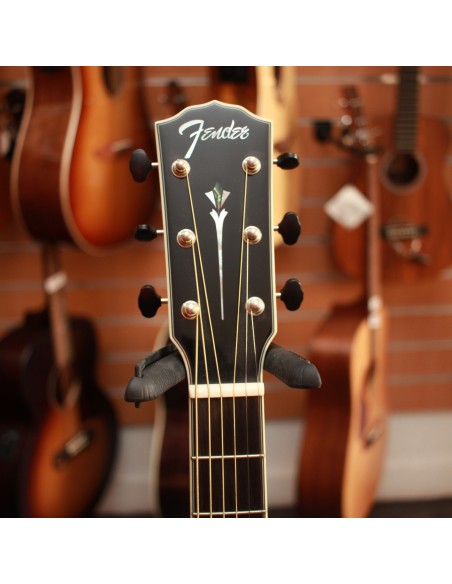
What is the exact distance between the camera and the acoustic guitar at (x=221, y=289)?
2.48 feet

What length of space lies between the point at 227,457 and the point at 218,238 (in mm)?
298

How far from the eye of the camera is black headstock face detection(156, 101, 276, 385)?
0.76m

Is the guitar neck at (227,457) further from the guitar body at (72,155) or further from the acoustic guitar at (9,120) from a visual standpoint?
the acoustic guitar at (9,120)

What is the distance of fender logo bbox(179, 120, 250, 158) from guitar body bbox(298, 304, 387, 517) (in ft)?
2.33

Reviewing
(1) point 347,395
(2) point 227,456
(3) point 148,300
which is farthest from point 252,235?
(1) point 347,395

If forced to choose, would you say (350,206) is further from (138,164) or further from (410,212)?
(138,164)

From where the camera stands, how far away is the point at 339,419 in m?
1.35

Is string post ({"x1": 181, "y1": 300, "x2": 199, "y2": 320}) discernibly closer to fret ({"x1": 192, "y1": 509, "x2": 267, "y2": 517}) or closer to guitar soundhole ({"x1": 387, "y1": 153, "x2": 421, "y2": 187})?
fret ({"x1": 192, "y1": 509, "x2": 267, "y2": 517})

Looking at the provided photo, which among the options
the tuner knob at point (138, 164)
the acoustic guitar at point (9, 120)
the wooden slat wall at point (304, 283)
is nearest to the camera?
the tuner knob at point (138, 164)

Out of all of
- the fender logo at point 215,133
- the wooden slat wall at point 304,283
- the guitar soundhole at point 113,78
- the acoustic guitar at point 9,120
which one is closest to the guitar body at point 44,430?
the wooden slat wall at point 304,283

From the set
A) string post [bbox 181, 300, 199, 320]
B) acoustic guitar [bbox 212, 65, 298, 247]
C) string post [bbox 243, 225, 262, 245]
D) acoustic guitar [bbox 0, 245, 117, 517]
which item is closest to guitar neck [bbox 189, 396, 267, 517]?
string post [bbox 181, 300, 199, 320]

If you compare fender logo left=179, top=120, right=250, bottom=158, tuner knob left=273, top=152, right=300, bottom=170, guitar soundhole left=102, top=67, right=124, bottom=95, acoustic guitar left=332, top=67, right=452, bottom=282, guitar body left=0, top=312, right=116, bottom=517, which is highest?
guitar soundhole left=102, top=67, right=124, bottom=95

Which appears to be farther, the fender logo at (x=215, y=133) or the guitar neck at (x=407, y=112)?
the guitar neck at (x=407, y=112)

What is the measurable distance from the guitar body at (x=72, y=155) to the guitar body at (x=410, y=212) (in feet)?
1.95
